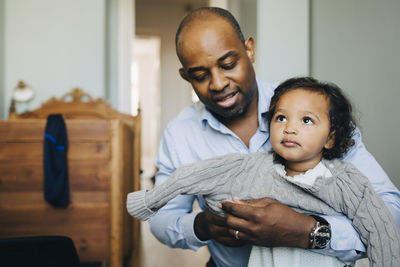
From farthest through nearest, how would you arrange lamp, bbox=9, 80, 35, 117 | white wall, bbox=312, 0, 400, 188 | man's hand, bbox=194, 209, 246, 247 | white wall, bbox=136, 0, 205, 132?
1. white wall, bbox=136, 0, 205, 132
2. lamp, bbox=9, 80, 35, 117
3. white wall, bbox=312, 0, 400, 188
4. man's hand, bbox=194, 209, 246, 247

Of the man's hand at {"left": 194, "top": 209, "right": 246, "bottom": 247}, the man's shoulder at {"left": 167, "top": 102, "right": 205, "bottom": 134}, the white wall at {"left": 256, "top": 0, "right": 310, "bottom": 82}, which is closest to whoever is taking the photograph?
the man's hand at {"left": 194, "top": 209, "right": 246, "bottom": 247}

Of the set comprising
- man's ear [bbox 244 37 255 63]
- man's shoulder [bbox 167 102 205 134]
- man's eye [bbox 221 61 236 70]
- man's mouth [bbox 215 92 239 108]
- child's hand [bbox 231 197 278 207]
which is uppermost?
man's ear [bbox 244 37 255 63]

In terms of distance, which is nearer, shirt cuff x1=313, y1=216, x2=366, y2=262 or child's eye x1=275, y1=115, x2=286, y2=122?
shirt cuff x1=313, y1=216, x2=366, y2=262

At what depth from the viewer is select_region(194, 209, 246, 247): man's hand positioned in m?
0.93

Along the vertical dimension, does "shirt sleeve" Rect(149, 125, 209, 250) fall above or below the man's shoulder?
below

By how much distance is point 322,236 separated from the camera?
85 centimetres

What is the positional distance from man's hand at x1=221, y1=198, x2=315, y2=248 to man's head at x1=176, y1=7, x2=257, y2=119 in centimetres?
39

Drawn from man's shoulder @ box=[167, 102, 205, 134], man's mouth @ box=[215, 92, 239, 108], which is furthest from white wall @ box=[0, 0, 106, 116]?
man's mouth @ box=[215, 92, 239, 108]

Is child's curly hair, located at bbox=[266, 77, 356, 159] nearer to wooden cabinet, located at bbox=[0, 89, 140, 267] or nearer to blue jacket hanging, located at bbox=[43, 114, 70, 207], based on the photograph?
wooden cabinet, located at bbox=[0, 89, 140, 267]

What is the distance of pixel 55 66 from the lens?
10.1ft

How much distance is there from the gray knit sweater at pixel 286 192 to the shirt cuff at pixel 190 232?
154mm

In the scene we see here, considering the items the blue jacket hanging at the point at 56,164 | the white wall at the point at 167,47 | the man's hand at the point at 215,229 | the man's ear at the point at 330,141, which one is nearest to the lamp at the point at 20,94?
the blue jacket hanging at the point at 56,164

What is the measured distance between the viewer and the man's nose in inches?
41.9

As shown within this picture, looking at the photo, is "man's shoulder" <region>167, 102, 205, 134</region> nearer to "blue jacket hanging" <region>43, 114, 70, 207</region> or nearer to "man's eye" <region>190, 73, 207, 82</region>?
"man's eye" <region>190, 73, 207, 82</region>
